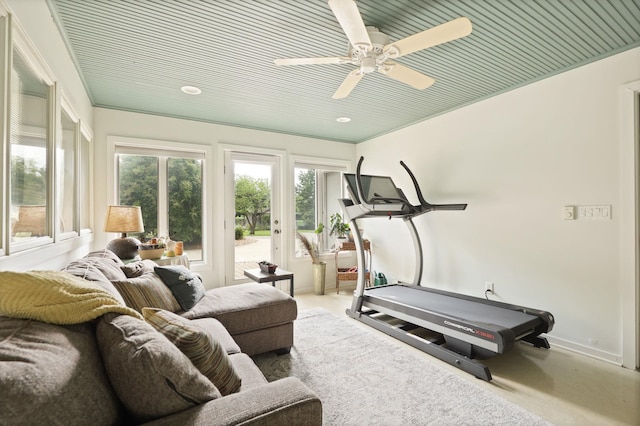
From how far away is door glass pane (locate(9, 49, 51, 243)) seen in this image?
149 centimetres

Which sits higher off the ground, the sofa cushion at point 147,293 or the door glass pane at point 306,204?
the door glass pane at point 306,204

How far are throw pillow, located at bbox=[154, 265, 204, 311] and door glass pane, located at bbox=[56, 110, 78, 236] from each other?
2.61 ft

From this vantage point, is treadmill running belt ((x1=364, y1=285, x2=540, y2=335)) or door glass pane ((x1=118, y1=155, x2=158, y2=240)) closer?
treadmill running belt ((x1=364, y1=285, x2=540, y2=335))

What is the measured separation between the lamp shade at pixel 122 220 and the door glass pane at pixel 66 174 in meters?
0.36

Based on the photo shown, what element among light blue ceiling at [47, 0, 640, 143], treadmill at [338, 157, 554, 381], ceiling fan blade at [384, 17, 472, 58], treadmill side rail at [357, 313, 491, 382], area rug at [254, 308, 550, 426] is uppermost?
light blue ceiling at [47, 0, 640, 143]

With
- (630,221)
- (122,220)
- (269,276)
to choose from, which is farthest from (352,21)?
(122,220)

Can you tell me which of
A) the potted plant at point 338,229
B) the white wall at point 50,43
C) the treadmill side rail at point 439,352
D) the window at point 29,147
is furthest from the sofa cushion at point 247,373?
the potted plant at point 338,229

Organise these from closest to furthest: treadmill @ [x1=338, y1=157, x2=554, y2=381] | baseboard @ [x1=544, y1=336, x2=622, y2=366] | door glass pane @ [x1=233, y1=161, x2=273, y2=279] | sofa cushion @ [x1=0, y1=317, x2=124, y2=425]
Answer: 1. sofa cushion @ [x1=0, y1=317, x2=124, y2=425]
2. treadmill @ [x1=338, y1=157, x2=554, y2=381]
3. baseboard @ [x1=544, y1=336, x2=622, y2=366]
4. door glass pane @ [x1=233, y1=161, x2=273, y2=279]

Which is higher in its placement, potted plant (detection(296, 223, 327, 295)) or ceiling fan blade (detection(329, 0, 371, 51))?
ceiling fan blade (detection(329, 0, 371, 51))

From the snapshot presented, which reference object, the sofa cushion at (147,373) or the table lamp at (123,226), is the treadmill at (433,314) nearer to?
the sofa cushion at (147,373)

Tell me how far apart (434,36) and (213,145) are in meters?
3.14

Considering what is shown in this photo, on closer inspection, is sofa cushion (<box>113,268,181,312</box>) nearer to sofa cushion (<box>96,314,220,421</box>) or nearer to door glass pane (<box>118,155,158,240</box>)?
sofa cushion (<box>96,314,220,421</box>)

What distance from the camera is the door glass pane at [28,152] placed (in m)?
1.49

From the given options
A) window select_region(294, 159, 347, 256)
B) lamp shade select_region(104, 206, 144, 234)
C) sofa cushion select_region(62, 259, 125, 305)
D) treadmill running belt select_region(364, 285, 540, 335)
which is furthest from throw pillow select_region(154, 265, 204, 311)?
window select_region(294, 159, 347, 256)
